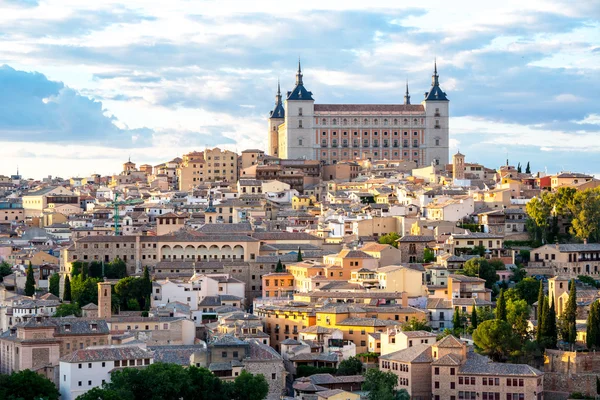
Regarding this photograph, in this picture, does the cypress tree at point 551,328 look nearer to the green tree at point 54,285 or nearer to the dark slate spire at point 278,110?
the green tree at point 54,285

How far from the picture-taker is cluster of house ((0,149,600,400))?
166 feet

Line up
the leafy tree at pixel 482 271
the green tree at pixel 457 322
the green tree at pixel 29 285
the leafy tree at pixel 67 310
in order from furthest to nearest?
the green tree at pixel 29 285 → the leafy tree at pixel 482 271 → the leafy tree at pixel 67 310 → the green tree at pixel 457 322

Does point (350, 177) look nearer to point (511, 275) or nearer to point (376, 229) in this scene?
point (376, 229)

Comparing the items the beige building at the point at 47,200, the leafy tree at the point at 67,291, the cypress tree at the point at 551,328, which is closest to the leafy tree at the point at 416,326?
the cypress tree at the point at 551,328

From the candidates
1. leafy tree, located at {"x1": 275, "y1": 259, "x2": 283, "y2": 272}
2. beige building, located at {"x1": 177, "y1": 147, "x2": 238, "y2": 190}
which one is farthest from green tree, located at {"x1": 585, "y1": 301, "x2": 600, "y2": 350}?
beige building, located at {"x1": 177, "y1": 147, "x2": 238, "y2": 190}

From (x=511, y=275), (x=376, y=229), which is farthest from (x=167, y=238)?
(x=511, y=275)

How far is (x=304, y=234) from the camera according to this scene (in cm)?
7300

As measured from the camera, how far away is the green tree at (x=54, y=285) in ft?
219

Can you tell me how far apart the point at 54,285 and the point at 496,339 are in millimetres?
23245

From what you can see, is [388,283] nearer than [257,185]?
Yes

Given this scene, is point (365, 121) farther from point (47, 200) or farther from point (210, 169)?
point (47, 200)

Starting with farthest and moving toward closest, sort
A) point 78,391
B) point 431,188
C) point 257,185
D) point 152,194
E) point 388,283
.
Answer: point 152,194
point 257,185
point 431,188
point 388,283
point 78,391

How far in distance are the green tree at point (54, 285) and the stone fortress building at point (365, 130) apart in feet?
151

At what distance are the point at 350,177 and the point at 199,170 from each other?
40.8 ft
